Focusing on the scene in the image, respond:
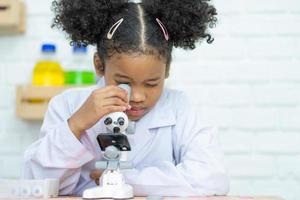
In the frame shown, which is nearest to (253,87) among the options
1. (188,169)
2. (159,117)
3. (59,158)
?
(159,117)

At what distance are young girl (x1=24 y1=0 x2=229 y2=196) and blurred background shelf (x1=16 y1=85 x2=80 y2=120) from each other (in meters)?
0.38

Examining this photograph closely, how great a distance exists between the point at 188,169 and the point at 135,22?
1.01 feet

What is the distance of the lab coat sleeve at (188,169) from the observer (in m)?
0.95

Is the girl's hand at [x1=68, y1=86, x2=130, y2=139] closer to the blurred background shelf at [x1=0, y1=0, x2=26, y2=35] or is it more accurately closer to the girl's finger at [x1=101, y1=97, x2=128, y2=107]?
the girl's finger at [x1=101, y1=97, x2=128, y2=107]

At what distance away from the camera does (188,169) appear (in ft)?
3.28

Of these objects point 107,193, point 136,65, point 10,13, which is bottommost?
point 107,193

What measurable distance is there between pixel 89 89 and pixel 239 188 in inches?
26.6

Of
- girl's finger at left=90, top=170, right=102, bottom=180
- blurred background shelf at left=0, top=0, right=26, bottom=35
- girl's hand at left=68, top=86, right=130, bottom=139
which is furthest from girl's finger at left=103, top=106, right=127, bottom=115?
blurred background shelf at left=0, top=0, right=26, bottom=35

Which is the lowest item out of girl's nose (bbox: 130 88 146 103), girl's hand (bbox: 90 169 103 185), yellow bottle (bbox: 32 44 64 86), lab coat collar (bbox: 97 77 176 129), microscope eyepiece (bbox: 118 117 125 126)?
girl's hand (bbox: 90 169 103 185)

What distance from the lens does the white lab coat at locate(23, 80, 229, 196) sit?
97cm

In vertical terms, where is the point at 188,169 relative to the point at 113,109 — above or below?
below

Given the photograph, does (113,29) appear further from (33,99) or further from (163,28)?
(33,99)

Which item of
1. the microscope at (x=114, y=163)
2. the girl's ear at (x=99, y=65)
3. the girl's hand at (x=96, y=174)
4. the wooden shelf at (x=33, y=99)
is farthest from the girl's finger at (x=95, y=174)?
the wooden shelf at (x=33, y=99)

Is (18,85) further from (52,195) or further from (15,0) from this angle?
(52,195)
